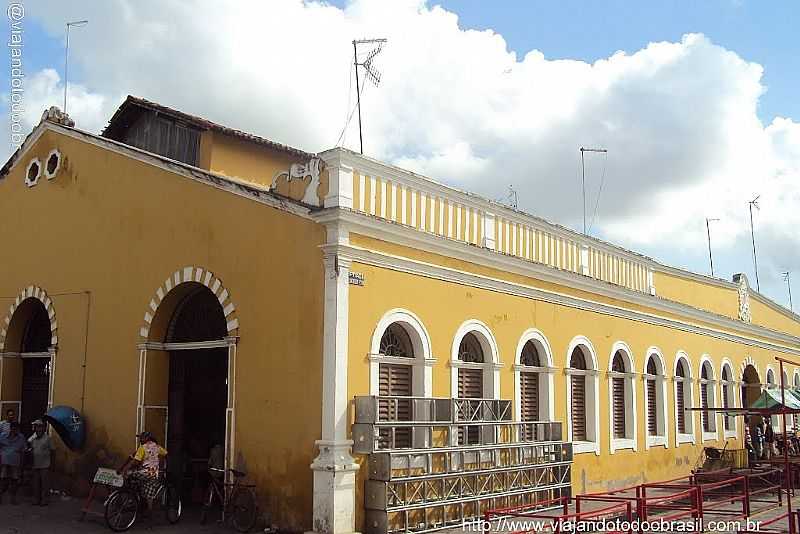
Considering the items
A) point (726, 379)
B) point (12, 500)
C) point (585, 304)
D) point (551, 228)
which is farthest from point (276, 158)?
point (726, 379)

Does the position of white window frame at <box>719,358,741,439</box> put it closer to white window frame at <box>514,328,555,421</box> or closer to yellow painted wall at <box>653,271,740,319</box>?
yellow painted wall at <box>653,271,740,319</box>

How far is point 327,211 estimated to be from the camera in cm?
1162

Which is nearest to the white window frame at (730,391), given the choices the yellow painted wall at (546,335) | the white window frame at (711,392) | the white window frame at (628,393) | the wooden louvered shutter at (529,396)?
the yellow painted wall at (546,335)

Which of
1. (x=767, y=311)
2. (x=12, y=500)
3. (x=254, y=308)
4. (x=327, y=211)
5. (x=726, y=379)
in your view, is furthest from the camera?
(x=767, y=311)

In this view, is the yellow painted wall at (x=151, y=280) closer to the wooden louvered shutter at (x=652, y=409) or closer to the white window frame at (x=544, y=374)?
the white window frame at (x=544, y=374)

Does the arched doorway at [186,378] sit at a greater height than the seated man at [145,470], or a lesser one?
greater

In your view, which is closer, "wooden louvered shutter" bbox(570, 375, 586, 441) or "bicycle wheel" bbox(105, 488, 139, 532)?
"bicycle wheel" bbox(105, 488, 139, 532)

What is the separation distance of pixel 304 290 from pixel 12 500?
6.93m

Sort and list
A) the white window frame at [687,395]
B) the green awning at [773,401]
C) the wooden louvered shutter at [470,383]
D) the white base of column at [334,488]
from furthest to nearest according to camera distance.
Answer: the white window frame at [687,395], the green awning at [773,401], the wooden louvered shutter at [470,383], the white base of column at [334,488]

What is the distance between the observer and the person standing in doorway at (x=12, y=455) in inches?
568

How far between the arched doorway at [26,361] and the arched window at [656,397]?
13284 mm

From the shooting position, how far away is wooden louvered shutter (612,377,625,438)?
18.6 m

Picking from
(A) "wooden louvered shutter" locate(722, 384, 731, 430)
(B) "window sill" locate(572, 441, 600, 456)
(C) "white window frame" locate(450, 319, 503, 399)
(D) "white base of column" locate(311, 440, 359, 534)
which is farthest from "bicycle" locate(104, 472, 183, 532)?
(A) "wooden louvered shutter" locate(722, 384, 731, 430)

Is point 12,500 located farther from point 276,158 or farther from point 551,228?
point 551,228
